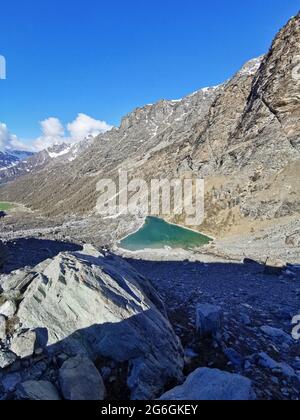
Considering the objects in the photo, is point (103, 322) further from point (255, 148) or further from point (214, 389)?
point (255, 148)

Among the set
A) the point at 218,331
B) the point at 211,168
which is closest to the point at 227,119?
the point at 211,168

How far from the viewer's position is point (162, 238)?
65.5 meters

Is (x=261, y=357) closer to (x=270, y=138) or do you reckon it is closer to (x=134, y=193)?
(x=270, y=138)

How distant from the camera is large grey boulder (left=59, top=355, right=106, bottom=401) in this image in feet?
22.6

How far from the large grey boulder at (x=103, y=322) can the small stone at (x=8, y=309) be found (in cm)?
22

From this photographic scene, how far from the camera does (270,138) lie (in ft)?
226

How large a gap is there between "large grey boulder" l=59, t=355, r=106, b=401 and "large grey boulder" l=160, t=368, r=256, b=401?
140 centimetres

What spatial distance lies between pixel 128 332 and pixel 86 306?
50.2 inches

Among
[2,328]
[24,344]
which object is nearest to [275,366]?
[24,344]

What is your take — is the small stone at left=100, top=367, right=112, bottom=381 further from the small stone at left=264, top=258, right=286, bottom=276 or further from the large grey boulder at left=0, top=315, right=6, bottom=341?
the small stone at left=264, top=258, right=286, bottom=276

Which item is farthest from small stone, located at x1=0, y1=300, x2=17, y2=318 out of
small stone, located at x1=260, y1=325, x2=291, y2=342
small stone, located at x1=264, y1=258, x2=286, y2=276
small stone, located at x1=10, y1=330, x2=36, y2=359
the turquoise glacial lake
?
the turquoise glacial lake

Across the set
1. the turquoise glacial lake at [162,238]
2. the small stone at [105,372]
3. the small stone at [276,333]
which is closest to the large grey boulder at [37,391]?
the small stone at [105,372]

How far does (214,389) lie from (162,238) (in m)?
58.6
